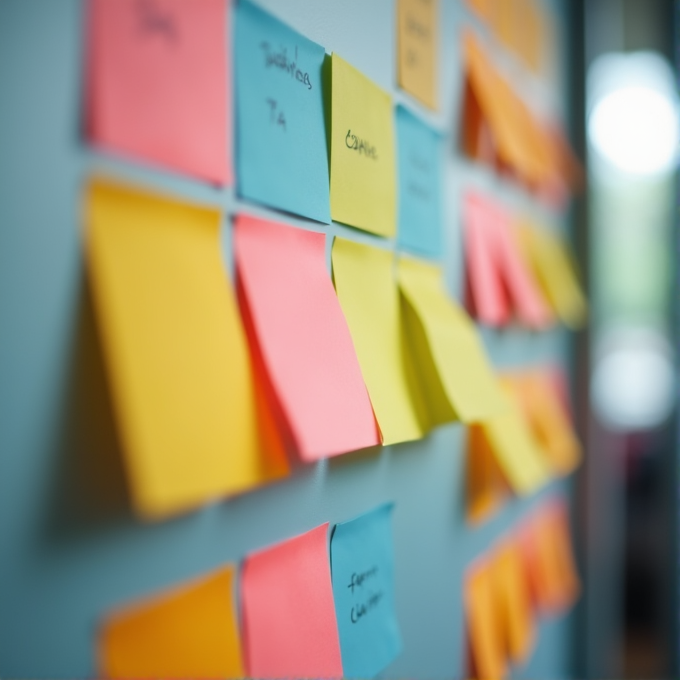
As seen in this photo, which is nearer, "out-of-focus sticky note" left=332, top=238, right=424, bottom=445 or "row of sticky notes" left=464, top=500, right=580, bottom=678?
"out-of-focus sticky note" left=332, top=238, right=424, bottom=445

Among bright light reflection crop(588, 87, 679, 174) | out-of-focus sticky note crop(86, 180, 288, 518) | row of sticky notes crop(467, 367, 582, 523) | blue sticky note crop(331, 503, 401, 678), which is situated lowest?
blue sticky note crop(331, 503, 401, 678)

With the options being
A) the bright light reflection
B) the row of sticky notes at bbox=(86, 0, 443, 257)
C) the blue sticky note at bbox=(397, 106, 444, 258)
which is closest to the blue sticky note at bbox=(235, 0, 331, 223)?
the row of sticky notes at bbox=(86, 0, 443, 257)

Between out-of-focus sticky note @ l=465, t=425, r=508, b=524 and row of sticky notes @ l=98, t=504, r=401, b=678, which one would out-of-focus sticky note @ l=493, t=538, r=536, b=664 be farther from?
row of sticky notes @ l=98, t=504, r=401, b=678

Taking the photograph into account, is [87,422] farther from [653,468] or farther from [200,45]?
[653,468]

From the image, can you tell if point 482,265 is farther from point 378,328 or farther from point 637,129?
point 637,129

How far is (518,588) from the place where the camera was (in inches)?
27.2

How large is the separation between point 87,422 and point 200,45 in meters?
0.16

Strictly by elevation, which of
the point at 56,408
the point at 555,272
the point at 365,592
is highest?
the point at 555,272

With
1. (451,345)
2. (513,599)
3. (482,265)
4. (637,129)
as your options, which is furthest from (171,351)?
(637,129)

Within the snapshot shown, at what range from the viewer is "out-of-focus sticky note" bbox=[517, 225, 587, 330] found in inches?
29.0

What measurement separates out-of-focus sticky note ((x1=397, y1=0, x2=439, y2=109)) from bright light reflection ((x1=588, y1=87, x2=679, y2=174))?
57 cm

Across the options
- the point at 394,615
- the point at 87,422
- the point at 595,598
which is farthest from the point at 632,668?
the point at 87,422

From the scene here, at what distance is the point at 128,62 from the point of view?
25cm

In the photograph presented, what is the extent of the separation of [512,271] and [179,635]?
1.58 feet
